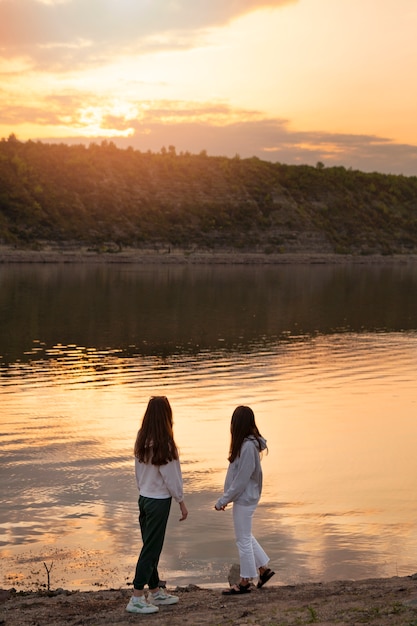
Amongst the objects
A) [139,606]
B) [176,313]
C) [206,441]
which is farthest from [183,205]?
[139,606]

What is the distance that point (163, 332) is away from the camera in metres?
37.9

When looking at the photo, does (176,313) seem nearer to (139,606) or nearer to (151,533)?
(151,533)

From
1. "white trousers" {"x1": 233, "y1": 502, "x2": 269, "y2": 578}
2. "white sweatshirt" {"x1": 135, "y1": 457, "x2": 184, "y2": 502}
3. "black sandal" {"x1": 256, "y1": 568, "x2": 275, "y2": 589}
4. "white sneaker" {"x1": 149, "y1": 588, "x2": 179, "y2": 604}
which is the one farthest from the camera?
"black sandal" {"x1": 256, "y1": 568, "x2": 275, "y2": 589}

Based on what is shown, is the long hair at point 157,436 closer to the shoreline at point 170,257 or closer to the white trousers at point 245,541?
the white trousers at point 245,541

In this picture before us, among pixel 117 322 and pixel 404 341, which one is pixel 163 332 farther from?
pixel 404 341

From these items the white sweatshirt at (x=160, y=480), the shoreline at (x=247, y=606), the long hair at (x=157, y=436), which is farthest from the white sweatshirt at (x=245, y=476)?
the shoreline at (x=247, y=606)

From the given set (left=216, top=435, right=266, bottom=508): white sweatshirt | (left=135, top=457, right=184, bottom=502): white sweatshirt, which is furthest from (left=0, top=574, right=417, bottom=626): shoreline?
(left=135, top=457, right=184, bottom=502): white sweatshirt

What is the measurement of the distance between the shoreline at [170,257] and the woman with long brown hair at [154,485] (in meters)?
103

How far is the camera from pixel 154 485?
7.95 m

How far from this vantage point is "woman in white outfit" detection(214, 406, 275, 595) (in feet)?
27.2

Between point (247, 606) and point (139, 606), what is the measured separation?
907 millimetres

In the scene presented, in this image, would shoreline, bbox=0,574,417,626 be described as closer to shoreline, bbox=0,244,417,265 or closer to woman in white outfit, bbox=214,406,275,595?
woman in white outfit, bbox=214,406,275,595

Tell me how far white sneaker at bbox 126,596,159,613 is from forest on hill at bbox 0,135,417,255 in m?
112

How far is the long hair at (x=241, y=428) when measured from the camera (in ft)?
26.9
